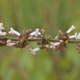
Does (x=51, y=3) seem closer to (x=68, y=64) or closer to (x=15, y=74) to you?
(x=68, y=64)

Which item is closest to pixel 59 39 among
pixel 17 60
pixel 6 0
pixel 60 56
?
pixel 17 60

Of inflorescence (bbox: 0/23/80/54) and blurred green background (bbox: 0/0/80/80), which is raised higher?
blurred green background (bbox: 0/0/80/80)

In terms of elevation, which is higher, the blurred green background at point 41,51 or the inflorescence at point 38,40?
the blurred green background at point 41,51

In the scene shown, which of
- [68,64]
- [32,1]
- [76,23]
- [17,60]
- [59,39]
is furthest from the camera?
[32,1]

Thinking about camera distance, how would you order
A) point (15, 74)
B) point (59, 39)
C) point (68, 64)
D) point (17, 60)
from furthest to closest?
point (68, 64), point (17, 60), point (15, 74), point (59, 39)

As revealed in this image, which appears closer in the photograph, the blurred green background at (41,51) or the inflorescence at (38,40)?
the inflorescence at (38,40)

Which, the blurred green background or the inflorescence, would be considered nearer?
the inflorescence

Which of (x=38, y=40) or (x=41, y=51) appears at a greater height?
(x=41, y=51)

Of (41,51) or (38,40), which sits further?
(41,51)
